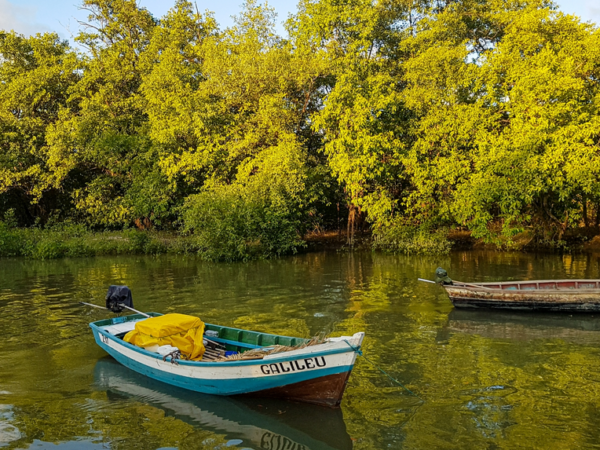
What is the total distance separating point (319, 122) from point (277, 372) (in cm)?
2523

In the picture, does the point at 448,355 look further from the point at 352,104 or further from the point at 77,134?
the point at 77,134

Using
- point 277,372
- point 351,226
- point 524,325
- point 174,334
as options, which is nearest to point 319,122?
point 351,226

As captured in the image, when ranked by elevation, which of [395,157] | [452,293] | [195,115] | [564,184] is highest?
[195,115]

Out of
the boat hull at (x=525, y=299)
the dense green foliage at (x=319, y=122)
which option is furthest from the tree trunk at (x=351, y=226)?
the boat hull at (x=525, y=299)

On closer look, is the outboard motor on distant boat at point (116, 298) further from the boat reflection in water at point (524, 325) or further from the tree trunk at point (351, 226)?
the tree trunk at point (351, 226)

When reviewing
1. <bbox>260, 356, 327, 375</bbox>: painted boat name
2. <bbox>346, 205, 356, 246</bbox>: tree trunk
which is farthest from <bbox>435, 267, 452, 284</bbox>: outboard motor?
<bbox>346, 205, 356, 246</bbox>: tree trunk

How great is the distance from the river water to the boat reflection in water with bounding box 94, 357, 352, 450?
0.03m

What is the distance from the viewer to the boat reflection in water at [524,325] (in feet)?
41.4

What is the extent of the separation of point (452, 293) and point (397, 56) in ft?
86.0

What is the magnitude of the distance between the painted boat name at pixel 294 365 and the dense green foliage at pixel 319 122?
2178 cm

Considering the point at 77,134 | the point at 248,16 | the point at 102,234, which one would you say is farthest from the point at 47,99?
the point at 248,16

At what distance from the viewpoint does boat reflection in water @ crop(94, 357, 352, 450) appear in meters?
7.47

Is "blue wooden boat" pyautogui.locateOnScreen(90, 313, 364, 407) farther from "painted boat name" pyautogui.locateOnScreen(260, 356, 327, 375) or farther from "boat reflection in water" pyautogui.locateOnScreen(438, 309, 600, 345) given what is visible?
"boat reflection in water" pyautogui.locateOnScreen(438, 309, 600, 345)

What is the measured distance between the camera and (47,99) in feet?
130
